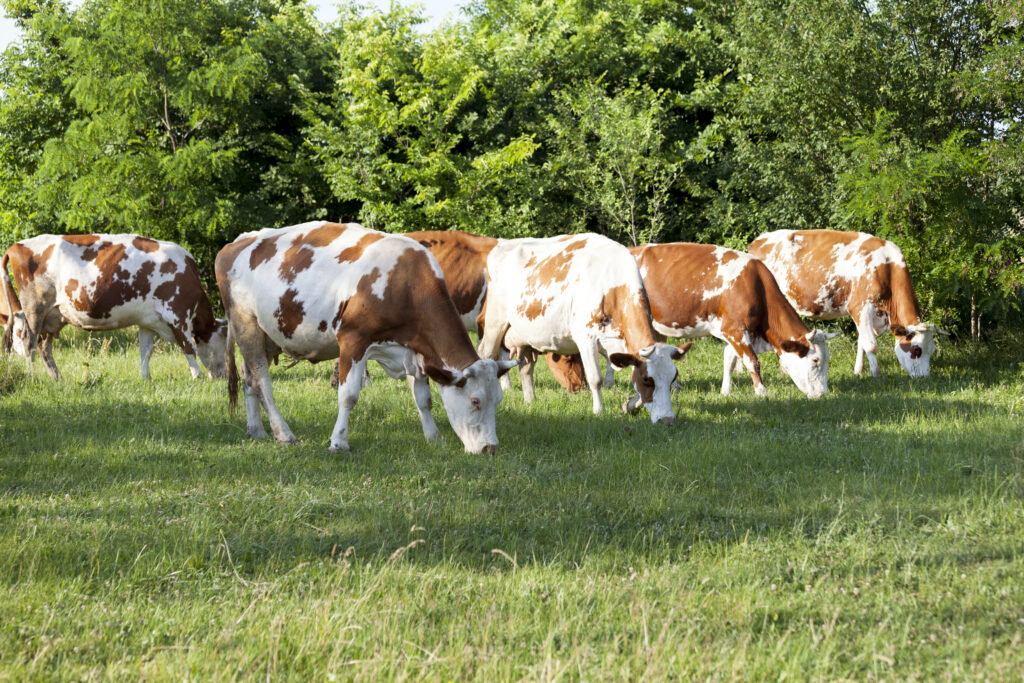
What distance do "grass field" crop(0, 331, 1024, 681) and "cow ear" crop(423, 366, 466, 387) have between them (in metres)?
0.65

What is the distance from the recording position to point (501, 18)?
2636 centimetres

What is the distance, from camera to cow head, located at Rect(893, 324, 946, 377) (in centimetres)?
1401

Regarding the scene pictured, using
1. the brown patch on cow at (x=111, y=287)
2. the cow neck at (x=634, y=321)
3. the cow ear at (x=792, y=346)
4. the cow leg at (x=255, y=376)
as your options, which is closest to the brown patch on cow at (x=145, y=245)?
the brown patch on cow at (x=111, y=287)

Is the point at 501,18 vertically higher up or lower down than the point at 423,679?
higher up

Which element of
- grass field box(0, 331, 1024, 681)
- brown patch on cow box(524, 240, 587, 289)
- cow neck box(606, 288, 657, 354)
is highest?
brown patch on cow box(524, 240, 587, 289)

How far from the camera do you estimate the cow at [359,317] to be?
841 centimetres

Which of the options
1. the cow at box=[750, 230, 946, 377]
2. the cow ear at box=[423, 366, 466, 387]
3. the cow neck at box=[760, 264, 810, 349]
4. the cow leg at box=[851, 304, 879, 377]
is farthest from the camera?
the cow leg at box=[851, 304, 879, 377]

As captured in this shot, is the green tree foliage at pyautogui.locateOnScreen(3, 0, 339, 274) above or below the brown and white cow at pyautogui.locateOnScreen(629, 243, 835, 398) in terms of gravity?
above

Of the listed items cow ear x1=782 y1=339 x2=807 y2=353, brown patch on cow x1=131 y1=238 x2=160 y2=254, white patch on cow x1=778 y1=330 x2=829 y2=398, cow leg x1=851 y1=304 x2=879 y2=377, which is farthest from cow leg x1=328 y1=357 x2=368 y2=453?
cow leg x1=851 y1=304 x2=879 y2=377

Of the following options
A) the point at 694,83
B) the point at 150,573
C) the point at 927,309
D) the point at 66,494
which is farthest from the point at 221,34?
the point at 150,573

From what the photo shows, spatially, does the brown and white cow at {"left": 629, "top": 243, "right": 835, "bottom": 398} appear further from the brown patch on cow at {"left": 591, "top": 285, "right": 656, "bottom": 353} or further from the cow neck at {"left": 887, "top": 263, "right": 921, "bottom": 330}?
the cow neck at {"left": 887, "top": 263, "right": 921, "bottom": 330}

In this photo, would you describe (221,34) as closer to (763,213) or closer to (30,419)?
(763,213)

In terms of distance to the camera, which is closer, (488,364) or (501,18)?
(488,364)

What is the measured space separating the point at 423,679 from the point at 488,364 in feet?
15.2
